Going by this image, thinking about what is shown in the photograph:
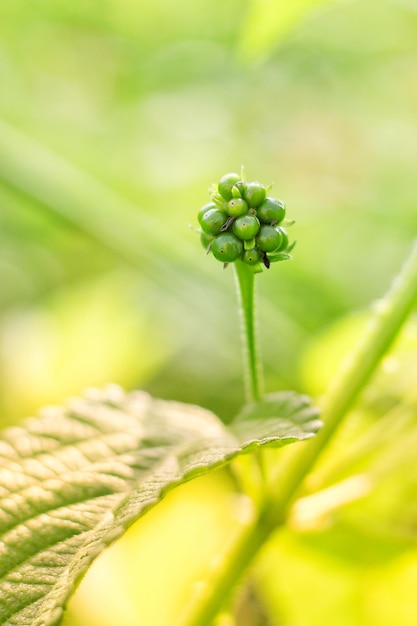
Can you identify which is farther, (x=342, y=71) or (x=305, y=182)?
(x=342, y=71)

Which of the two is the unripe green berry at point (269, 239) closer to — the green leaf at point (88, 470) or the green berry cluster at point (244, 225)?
the green berry cluster at point (244, 225)

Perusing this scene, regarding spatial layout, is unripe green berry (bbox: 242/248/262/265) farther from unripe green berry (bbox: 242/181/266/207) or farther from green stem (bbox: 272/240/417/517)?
green stem (bbox: 272/240/417/517)

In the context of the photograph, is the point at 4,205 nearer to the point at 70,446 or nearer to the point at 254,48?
the point at 254,48

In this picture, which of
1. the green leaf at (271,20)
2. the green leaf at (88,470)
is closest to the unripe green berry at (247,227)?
the green leaf at (88,470)

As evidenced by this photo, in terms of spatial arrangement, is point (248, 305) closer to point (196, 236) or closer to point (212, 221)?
point (212, 221)

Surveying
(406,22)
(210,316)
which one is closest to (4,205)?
(210,316)

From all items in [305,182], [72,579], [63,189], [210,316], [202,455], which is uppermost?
[305,182]
